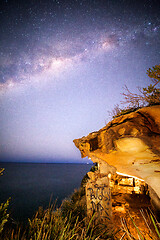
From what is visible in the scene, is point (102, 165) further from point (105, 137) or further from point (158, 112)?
point (158, 112)

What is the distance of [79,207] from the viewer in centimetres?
626

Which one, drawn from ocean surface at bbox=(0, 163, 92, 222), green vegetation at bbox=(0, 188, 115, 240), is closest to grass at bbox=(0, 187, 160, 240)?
green vegetation at bbox=(0, 188, 115, 240)

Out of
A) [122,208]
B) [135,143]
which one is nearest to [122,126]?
[135,143]

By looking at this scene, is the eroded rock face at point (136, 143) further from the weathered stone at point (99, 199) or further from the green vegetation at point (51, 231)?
the green vegetation at point (51, 231)

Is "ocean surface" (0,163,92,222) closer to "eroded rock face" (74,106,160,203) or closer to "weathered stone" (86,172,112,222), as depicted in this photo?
"weathered stone" (86,172,112,222)

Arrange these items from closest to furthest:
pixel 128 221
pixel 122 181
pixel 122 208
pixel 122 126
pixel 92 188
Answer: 1. pixel 122 126
2. pixel 92 188
3. pixel 128 221
4. pixel 122 208
5. pixel 122 181

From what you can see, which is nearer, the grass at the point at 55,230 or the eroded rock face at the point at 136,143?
the grass at the point at 55,230

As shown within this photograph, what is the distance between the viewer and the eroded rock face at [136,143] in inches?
130

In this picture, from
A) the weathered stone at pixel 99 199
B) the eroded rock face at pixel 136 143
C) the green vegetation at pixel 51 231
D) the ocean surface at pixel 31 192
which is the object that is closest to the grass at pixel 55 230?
the green vegetation at pixel 51 231

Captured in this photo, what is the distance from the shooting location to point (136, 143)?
328cm

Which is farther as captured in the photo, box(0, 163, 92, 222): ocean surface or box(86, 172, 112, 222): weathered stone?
box(0, 163, 92, 222): ocean surface

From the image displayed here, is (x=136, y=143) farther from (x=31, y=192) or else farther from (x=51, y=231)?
(x=31, y=192)

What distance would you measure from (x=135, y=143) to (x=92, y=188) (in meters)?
2.94

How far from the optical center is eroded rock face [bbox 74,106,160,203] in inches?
130
